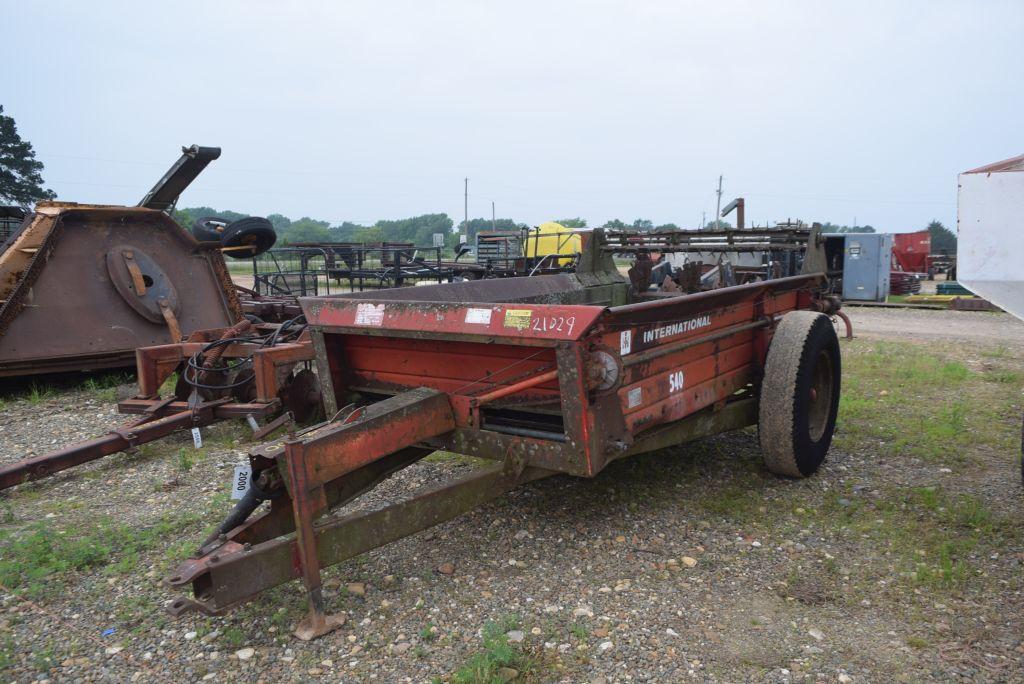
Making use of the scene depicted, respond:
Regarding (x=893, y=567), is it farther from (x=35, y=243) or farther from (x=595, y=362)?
(x=35, y=243)

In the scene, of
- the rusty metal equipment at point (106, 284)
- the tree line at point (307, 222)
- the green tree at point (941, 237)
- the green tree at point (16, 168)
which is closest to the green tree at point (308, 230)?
the tree line at point (307, 222)

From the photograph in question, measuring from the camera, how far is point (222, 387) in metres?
5.15

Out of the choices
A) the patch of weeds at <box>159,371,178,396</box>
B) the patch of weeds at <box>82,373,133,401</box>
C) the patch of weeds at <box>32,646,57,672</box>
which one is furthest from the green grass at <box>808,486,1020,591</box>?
the patch of weeds at <box>82,373,133,401</box>

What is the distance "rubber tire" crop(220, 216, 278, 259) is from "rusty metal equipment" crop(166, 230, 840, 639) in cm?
470

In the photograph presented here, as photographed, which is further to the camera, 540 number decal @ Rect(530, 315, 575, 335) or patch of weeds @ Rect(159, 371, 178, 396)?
patch of weeds @ Rect(159, 371, 178, 396)

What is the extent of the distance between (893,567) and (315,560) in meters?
2.53

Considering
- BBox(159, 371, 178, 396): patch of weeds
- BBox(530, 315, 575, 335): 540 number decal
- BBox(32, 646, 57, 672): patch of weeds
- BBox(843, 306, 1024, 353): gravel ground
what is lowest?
BBox(32, 646, 57, 672): patch of weeds

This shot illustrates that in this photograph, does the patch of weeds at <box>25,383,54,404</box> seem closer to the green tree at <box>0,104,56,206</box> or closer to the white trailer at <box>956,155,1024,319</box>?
the white trailer at <box>956,155,1024,319</box>

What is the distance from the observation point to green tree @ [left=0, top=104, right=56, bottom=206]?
1069 inches

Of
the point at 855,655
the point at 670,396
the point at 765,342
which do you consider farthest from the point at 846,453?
the point at 855,655

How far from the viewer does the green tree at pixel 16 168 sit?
89.1 feet

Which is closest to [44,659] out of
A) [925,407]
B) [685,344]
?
[685,344]

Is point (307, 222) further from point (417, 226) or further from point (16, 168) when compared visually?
point (16, 168)

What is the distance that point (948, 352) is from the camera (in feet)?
30.5
